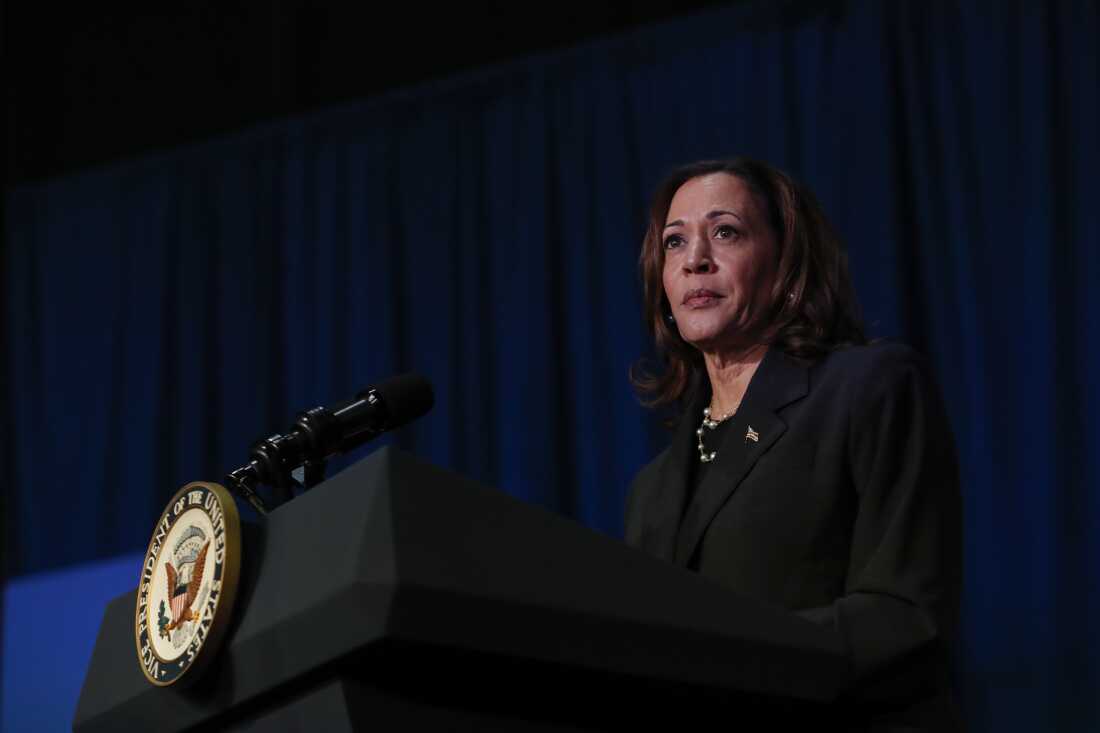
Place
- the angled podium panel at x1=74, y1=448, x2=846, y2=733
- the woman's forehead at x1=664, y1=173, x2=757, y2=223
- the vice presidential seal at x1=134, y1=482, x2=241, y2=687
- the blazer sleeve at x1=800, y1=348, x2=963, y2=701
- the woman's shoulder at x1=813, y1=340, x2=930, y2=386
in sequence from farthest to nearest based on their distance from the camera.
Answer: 1. the woman's forehead at x1=664, y1=173, x2=757, y2=223
2. the woman's shoulder at x1=813, y1=340, x2=930, y2=386
3. the blazer sleeve at x1=800, y1=348, x2=963, y2=701
4. the vice presidential seal at x1=134, y1=482, x2=241, y2=687
5. the angled podium panel at x1=74, y1=448, x2=846, y2=733

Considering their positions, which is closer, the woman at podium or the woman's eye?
the woman at podium

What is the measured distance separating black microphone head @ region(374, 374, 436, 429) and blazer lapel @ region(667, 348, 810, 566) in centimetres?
32

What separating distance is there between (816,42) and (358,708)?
2.89 m

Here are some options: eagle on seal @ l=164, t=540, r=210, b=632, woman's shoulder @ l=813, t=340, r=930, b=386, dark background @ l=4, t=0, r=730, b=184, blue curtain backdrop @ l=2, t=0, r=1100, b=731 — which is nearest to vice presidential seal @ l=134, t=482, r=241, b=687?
eagle on seal @ l=164, t=540, r=210, b=632

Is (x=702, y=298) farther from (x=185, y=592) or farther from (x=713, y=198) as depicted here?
(x=185, y=592)

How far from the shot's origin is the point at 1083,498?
3008 mm

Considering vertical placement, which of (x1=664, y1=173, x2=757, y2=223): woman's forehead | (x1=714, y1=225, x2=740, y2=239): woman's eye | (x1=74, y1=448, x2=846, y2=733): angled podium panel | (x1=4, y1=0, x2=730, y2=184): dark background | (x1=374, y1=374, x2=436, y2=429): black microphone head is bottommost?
(x1=74, y1=448, x2=846, y2=733): angled podium panel

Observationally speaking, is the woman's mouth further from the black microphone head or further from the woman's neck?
the black microphone head

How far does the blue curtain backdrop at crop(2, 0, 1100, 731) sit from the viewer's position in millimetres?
3096

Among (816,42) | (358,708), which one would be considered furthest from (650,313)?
(816,42)

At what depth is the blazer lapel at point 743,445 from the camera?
153 cm

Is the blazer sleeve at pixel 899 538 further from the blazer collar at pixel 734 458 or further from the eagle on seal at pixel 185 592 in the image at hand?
the eagle on seal at pixel 185 592

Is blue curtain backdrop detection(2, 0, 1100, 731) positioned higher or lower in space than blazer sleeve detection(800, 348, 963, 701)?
higher

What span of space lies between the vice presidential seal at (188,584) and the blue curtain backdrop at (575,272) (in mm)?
2197
